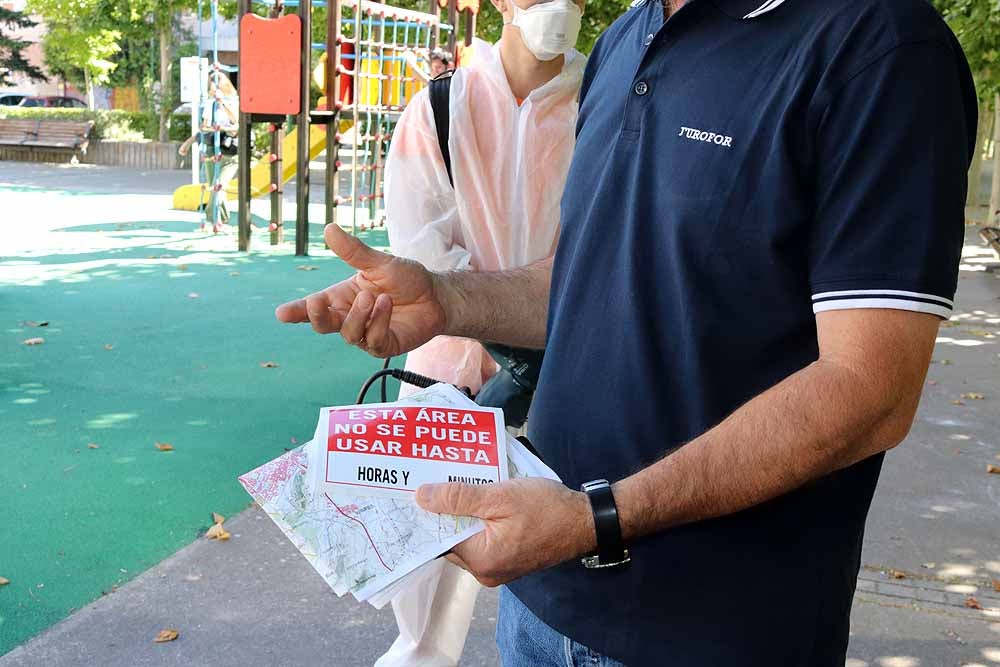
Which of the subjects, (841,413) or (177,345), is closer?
(841,413)

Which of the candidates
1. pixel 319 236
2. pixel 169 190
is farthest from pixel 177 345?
pixel 169 190

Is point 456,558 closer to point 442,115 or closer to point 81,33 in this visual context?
point 442,115

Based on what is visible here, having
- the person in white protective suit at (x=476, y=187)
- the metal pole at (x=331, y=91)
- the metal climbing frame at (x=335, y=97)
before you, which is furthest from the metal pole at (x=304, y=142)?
the person in white protective suit at (x=476, y=187)

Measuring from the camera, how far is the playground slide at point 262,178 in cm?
1437

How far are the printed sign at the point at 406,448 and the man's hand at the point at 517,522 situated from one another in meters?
0.07

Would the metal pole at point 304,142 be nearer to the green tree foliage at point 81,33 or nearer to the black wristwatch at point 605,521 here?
the black wristwatch at point 605,521

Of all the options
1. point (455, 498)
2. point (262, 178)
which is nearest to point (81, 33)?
point (262, 178)

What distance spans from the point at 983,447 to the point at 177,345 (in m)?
5.18

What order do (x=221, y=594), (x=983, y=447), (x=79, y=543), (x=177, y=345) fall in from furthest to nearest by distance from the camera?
(x=177, y=345) → (x=983, y=447) → (x=79, y=543) → (x=221, y=594)

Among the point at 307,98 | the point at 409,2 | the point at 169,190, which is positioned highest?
the point at 409,2

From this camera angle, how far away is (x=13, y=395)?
629 centimetres

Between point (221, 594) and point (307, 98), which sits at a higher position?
point (307, 98)

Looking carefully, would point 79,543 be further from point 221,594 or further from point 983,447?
point 983,447

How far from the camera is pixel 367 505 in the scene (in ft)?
4.57
